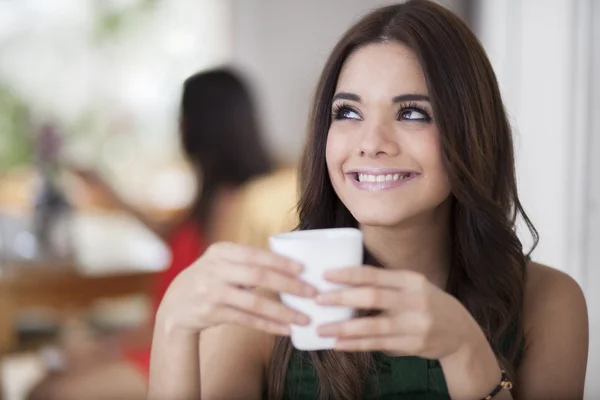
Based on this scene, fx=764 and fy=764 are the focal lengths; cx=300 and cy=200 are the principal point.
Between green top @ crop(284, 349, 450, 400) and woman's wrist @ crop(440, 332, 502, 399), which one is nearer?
woman's wrist @ crop(440, 332, 502, 399)

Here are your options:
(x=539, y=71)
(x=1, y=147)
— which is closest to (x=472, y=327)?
(x=539, y=71)

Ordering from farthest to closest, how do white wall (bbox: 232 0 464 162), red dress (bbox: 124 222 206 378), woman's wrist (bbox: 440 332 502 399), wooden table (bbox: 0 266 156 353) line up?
white wall (bbox: 232 0 464 162), wooden table (bbox: 0 266 156 353), red dress (bbox: 124 222 206 378), woman's wrist (bbox: 440 332 502 399)

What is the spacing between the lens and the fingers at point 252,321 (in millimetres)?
867

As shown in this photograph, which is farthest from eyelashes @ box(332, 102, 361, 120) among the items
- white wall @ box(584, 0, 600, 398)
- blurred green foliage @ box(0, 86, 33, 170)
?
blurred green foliage @ box(0, 86, 33, 170)

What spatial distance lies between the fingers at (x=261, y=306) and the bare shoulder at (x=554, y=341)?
0.59 m

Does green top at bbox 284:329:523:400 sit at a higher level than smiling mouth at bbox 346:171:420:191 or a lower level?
lower

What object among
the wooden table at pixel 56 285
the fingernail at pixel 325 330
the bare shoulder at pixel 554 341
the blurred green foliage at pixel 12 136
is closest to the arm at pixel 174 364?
the fingernail at pixel 325 330

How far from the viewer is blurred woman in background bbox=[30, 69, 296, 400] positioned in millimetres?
2387

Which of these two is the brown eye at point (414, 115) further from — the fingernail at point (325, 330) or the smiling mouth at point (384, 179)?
the fingernail at point (325, 330)

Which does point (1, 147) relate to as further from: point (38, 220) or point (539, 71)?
point (539, 71)

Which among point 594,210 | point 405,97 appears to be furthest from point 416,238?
point 594,210

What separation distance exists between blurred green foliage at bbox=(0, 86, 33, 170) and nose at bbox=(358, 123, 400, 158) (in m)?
4.80

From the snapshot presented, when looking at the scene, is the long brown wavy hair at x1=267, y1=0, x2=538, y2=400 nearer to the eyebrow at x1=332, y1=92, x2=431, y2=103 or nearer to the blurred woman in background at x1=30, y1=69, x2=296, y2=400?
the eyebrow at x1=332, y1=92, x2=431, y2=103

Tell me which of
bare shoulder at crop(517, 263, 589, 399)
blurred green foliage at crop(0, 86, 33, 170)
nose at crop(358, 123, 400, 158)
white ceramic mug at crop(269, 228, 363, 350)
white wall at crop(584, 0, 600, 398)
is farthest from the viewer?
blurred green foliage at crop(0, 86, 33, 170)
